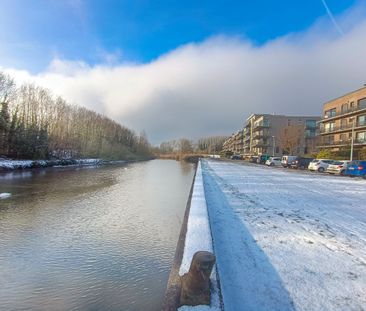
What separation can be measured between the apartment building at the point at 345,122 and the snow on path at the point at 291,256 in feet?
133

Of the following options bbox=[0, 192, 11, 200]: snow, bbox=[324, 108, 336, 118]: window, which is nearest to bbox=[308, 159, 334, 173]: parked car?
bbox=[324, 108, 336, 118]: window

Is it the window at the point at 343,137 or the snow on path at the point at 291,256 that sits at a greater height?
the window at the point at 343,137

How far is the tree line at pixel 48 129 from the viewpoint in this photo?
40.9 metres

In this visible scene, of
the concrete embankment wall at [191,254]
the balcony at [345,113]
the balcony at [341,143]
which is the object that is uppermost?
the balcony at [345,113]

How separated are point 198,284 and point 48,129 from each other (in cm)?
5909

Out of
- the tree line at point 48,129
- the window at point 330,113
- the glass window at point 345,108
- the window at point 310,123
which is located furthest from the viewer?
the window at point 310,123

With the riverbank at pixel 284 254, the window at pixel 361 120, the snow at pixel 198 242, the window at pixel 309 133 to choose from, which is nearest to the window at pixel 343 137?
the window at pixel 361 120

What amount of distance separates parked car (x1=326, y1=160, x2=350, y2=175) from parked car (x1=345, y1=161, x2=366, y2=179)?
0.56m

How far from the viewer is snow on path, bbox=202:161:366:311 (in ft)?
14.3

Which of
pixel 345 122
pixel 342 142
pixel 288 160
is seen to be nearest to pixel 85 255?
pixel 288 160

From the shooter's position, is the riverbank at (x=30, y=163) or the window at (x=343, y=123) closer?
the riverbank at (x=30, y=163)

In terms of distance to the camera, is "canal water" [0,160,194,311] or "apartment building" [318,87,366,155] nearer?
"canal water" [0,160,194,311]

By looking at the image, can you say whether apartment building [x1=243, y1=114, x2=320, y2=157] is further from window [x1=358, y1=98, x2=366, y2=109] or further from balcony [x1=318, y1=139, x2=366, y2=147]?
window [x1=358, y1=98, x2=366, y2=109]

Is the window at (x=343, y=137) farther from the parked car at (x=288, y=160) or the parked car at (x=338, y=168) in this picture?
the parked car at (x=338, y=168)
